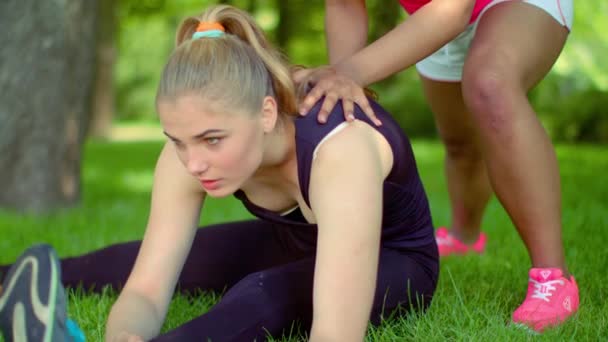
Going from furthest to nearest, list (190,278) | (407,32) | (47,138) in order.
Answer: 1. (47,138)
2. (190,278)
3. (407,32)

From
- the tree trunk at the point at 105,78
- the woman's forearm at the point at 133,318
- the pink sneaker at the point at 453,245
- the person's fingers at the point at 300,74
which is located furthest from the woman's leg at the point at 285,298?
the tree trunk at the point at 105,78

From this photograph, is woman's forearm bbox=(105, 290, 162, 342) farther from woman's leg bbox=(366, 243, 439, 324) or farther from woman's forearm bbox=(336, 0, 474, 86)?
woman's forearm bbox=(336, 0, 474, 86)

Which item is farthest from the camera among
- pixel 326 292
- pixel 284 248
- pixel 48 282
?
pixel 284 248

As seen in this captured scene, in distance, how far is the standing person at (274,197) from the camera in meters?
2.06

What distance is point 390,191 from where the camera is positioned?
242 centimetres

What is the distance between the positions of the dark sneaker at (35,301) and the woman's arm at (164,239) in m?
0.49

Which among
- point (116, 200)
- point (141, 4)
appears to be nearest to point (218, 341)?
point (116, 200)

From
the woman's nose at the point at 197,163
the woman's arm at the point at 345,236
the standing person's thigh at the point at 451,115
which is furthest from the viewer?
the standing person's thigh at the point at 451,115

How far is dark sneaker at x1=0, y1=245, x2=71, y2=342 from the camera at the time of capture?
180 cm

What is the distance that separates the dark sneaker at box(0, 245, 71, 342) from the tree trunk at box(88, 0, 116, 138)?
12730mm

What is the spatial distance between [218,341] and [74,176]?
392 cm

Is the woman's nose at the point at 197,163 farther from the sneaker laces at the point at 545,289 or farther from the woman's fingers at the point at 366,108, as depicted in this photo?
the sneaker laces at the point at 545,289

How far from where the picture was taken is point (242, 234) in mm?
2932

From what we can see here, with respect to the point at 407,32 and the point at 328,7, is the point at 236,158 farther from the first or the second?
the point at 328,7
